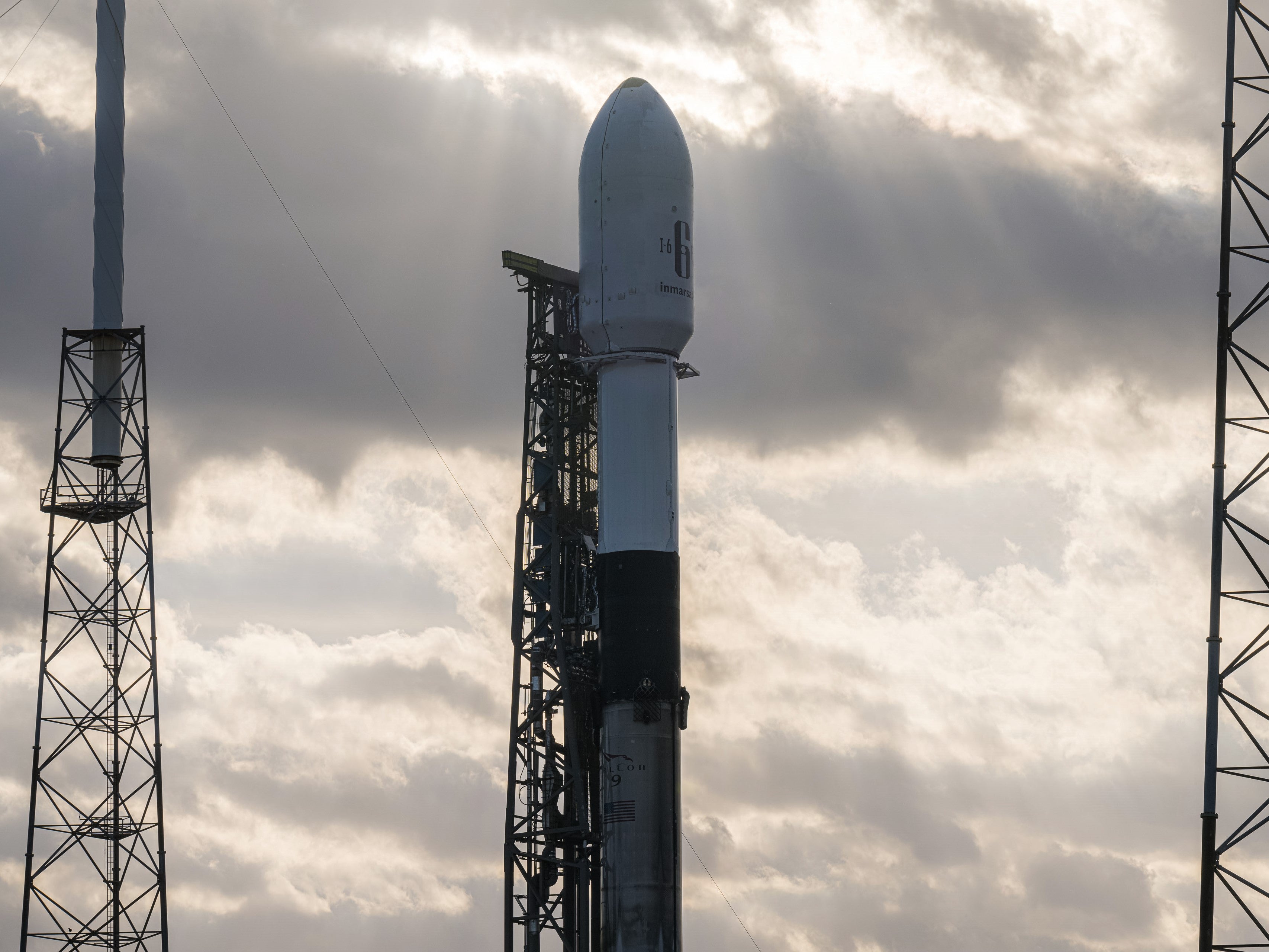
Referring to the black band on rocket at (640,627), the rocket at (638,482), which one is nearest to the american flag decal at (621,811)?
the rocket at (638,482)

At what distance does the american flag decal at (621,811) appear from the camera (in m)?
81.2

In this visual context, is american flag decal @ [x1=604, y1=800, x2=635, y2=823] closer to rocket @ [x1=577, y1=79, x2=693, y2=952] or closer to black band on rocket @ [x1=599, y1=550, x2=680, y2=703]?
rocket @ [x1=577, y1=79, x2=693, y2=952]

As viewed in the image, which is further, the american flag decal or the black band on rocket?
the black band on rocket

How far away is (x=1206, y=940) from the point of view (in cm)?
5694

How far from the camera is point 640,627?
8262 cm

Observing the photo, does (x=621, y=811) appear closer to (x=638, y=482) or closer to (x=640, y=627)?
(x=640, y=627)

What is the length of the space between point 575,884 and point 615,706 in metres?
8.14

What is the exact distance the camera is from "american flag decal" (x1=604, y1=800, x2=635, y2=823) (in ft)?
267

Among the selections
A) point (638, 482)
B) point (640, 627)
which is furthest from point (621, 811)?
point (638, 482)

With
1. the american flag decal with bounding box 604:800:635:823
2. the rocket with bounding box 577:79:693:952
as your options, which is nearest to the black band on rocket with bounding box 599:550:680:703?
the rocket with bounding box 577:79:693:952

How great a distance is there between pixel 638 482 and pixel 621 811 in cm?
1245

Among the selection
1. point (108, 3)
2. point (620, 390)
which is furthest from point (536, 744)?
point (108, 3)

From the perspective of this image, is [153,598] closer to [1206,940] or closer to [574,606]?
[574,606]

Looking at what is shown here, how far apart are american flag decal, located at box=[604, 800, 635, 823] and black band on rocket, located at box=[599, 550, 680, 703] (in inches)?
150
